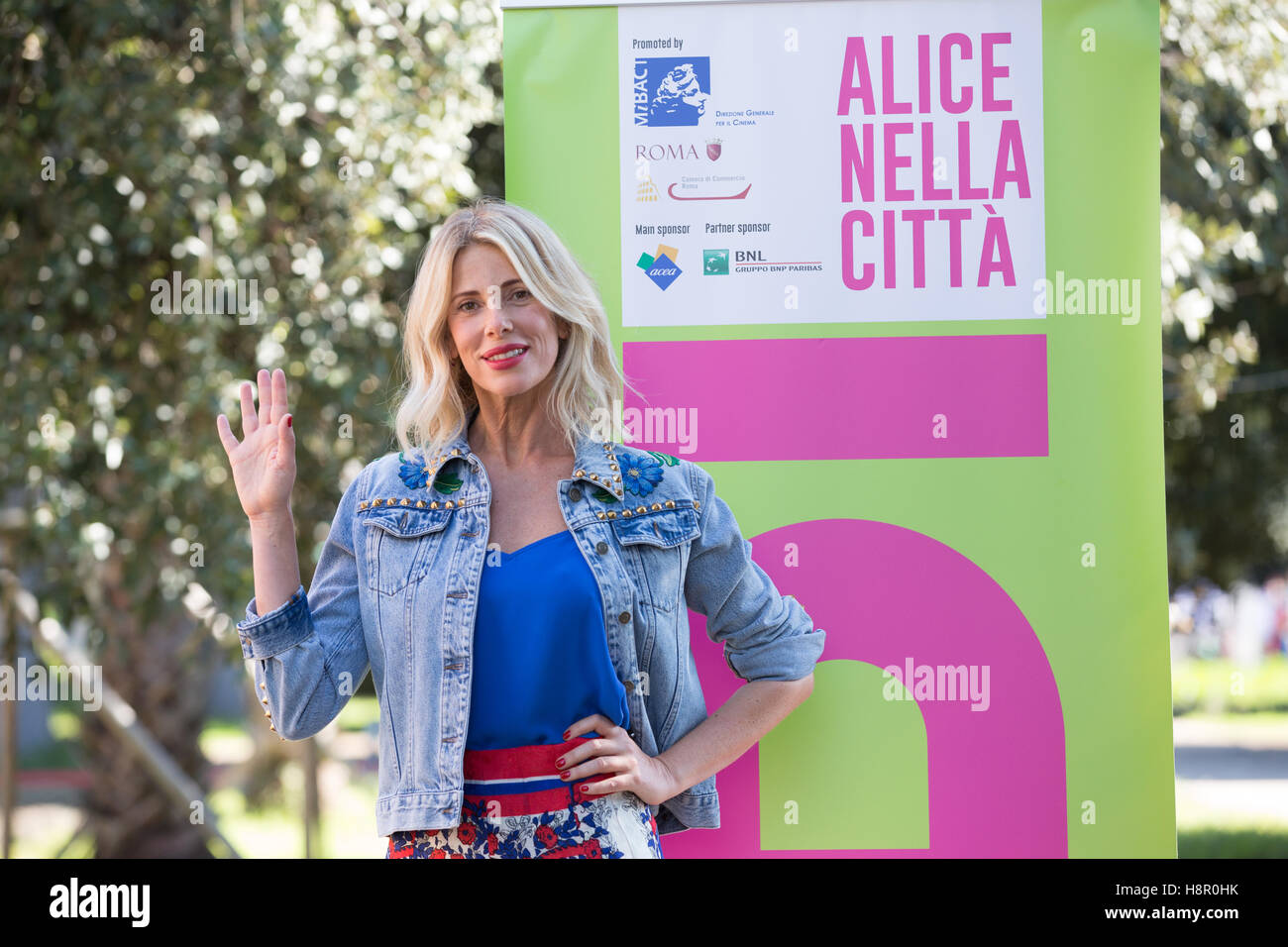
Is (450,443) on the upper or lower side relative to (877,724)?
upper

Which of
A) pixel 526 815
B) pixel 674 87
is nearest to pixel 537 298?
pixel 674 87

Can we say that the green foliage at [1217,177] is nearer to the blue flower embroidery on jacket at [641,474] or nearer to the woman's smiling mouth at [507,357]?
the blue flower embroidery on jacket at [641,474]

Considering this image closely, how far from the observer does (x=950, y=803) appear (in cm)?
274

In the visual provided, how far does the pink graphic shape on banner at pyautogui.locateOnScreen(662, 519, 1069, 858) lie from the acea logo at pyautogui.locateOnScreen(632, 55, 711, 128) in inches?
35.4

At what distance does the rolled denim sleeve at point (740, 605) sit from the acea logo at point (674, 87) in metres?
0.79

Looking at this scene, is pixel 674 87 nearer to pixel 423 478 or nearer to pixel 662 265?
pixel 662 265

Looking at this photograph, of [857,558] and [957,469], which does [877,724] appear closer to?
[857,558]

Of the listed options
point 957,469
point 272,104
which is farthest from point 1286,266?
point 272,104

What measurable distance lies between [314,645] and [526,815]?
1.48 ft

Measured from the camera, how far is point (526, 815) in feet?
7.05

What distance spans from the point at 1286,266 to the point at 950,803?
3856 mm

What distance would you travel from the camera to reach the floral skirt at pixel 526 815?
2.13 metres
